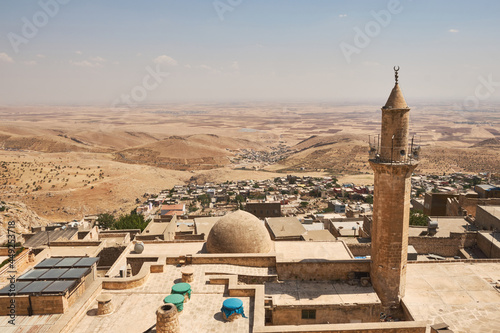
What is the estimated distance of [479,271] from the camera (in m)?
13.4

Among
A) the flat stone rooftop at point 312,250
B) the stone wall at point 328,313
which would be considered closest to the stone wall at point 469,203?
the flat stone rooftop at point 312,250

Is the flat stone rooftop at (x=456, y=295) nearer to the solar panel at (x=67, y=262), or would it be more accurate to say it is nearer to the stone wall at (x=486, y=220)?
the stone wall at (x=486, y=220)

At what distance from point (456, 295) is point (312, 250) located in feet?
16.9

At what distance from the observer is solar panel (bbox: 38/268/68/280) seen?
1002cm

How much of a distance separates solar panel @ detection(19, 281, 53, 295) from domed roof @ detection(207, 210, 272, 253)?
6060mm

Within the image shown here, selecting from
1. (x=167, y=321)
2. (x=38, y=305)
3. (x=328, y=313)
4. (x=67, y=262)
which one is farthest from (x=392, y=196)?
(x=38, y=305)

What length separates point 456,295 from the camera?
11.7 meters

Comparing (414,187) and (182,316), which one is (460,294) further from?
(414,187)

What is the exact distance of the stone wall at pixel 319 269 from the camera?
12.6m

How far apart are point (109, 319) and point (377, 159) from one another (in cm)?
918

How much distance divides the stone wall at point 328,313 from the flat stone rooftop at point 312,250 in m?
2.51

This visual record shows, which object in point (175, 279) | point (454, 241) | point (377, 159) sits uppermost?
point (377, 159)

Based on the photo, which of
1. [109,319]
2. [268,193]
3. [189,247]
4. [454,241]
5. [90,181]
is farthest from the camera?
[90,181]

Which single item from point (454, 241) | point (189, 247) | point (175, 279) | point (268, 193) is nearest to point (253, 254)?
point (175, 279)
